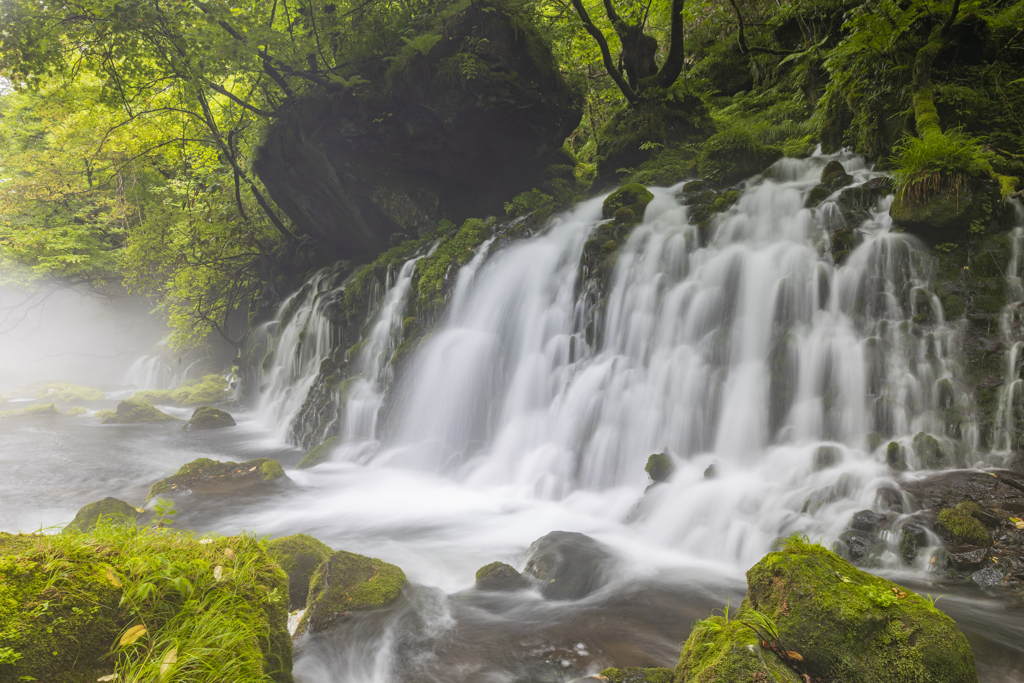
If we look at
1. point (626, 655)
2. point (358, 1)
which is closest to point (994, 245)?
point (626, 655)

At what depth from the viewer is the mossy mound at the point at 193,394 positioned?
17766 millimetres

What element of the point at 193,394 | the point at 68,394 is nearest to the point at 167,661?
the point at 193,394

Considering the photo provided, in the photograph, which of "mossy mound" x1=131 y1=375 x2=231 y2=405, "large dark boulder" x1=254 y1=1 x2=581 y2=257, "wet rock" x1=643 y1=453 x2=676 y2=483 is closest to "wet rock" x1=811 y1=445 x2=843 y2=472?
"wet rock" x1=643 y1=453 x2=676 y2=483

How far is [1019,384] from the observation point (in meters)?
5.11

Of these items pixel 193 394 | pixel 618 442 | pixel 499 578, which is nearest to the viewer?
pixel 499 578

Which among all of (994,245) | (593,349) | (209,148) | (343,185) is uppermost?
(209,148)

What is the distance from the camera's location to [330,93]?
1193 cm

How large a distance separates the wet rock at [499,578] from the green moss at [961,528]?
335 centimetres

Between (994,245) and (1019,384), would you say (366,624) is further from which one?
(994,245)

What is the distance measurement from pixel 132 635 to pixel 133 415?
14.1m

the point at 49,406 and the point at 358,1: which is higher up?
the point at 358,1

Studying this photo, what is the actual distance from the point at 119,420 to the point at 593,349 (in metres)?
12.7

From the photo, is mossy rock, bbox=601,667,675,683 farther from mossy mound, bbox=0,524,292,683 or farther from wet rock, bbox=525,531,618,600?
mossy mound, bbox=0,524,292,683

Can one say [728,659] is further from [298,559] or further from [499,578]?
[298,559]
